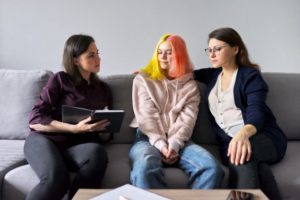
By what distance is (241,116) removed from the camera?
5.70 feet

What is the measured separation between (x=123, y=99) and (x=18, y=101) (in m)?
0.62

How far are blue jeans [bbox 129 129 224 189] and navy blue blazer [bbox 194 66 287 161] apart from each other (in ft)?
0.74

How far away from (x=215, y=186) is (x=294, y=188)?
1.18 ft

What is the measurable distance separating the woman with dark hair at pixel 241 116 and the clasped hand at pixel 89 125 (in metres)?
0.60

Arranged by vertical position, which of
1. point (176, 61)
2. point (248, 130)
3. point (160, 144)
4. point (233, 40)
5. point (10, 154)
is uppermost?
point (233, 40)

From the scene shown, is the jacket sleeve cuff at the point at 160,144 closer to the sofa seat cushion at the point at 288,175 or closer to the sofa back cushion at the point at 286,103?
the sofa seat cushion at the point at 288,175

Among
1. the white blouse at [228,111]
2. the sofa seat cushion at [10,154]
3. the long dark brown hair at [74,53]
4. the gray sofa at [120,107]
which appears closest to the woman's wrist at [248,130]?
the white blouse at [228,111]

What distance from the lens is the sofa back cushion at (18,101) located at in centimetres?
199

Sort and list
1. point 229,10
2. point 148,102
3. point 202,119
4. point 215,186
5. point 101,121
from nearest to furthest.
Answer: point 215,186, point 101,121, point 148,102, point 202,119, point 229,10

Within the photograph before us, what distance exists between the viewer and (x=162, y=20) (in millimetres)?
2338

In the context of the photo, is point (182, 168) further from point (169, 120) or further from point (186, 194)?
point (186, 194)

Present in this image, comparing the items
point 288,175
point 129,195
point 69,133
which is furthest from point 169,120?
point 129,195

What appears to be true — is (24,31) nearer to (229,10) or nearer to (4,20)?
(4,20)

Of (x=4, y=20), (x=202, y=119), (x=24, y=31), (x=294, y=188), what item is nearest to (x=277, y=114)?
(x=202, y=119)
